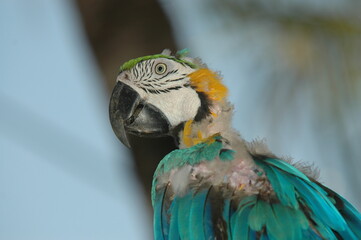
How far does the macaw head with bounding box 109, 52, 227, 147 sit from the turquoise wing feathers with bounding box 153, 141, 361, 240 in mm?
237

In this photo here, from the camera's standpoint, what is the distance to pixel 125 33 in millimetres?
2895

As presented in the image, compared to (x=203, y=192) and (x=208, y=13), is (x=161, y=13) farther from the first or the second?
(x=203, y=192)

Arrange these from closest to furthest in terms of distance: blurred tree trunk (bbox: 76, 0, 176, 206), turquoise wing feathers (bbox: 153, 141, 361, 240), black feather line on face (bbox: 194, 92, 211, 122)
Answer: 1. turquoise wing feathers (bbox: 153, 141, 361, 240)
2. black feather line on face (bbox: 194, 92, 211, 122)
3. blurred tree trunk (bbox: 76, 0, 176, 206)

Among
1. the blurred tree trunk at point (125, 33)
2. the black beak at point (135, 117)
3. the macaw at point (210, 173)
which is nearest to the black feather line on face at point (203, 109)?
the macaw at point (210, 173)

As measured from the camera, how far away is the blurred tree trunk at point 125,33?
2.84 m

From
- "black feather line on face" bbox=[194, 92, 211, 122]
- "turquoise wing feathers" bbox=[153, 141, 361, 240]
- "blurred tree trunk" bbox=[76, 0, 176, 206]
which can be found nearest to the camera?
"turquoise wing feathers" bbox=[153, 141, 361, 240]

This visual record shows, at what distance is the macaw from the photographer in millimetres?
1879

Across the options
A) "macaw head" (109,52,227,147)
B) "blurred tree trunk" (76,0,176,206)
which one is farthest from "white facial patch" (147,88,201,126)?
"blurred tree trunk" (76,0,176,206)

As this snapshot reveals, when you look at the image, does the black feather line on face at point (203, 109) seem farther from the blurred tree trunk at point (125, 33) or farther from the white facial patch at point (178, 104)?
the blurred tree trunk at point (125, 33)

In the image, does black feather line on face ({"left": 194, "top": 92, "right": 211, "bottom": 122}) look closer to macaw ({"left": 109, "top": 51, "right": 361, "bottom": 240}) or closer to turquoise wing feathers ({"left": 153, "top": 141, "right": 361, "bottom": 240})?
macaw ({"left": 109, "top": 51, "right": 361, "bottom": 240})

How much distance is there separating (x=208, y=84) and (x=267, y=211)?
57 centimetres

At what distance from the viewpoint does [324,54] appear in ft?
9.12

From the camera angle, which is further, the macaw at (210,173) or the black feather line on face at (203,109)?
the black feather line on face at (203,109)

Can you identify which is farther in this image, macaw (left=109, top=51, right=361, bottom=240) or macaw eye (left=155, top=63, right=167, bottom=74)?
macaw eye (left=155, top=63, right=167, bottom=74)
